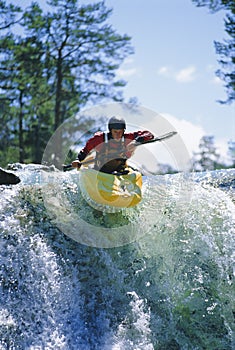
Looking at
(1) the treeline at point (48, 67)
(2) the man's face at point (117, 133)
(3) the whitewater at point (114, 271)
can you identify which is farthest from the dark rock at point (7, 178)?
(1) the treeline at point (48, 67)

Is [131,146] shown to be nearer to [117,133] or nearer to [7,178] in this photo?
[117,133]

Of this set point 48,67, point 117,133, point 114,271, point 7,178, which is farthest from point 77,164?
point 48,67

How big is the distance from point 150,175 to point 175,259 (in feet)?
3.76

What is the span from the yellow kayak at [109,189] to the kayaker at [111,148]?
10 centimetres

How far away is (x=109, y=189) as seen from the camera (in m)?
4.74

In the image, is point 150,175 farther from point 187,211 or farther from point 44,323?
point 44,323

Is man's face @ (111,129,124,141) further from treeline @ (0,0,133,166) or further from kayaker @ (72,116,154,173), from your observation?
treeline @ (0,0,133,166)

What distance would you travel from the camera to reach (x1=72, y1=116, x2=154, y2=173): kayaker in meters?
4.85

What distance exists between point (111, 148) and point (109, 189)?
0.36 m

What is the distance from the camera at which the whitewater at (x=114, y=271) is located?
411 cm

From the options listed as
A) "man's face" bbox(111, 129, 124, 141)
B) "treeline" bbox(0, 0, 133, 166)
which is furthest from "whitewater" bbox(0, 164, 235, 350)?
"treeline" bbox(0, 0, 133, 166)

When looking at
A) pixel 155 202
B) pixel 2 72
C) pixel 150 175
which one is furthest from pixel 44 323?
pixel 2 72

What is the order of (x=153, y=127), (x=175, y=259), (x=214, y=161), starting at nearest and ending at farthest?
(x=175, y=259), (x=153, y=127), (x=214, y=161)

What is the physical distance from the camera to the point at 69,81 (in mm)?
18344
